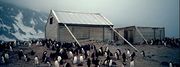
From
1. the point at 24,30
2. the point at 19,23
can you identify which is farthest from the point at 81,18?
the point at 19,23

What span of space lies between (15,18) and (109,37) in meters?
94.1

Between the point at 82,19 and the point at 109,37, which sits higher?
the point at 82,19

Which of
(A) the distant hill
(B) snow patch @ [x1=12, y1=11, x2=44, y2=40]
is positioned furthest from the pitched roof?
(B) snow patch @ [x1=12, y1=11, x2=44, y2=40]

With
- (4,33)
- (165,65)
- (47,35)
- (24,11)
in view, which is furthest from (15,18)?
(165,65)

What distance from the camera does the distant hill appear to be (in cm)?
9819

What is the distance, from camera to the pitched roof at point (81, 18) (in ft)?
113

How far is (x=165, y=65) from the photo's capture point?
2052cm

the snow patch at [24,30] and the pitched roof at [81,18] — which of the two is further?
the snow patch at [24,30]

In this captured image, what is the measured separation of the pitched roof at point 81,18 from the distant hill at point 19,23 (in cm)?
5696

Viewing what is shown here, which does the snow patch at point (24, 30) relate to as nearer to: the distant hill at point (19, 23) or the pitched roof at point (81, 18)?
the distant hill at point (19, 23)

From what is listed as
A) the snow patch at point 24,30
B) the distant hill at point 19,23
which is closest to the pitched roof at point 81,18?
the distant hill at point 19,23

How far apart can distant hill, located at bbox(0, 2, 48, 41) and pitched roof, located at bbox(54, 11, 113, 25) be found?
2243 inches

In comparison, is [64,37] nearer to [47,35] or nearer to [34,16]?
[47,35]

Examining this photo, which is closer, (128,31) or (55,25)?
(55,25)
